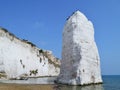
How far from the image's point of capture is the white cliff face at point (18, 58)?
4728 cm

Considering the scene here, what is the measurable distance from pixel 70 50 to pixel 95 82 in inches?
220

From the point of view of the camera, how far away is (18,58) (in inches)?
2082

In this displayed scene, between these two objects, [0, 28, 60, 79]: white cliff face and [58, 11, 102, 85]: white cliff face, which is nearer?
[58, 11, 102, 85]: white cliff face

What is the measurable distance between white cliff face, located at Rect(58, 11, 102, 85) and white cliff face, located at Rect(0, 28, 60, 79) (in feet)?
36.4

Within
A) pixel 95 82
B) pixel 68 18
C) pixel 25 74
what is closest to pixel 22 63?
pixel 25 74

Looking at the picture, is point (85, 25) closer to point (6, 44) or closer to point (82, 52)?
point (82, 52)

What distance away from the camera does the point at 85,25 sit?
136 feet

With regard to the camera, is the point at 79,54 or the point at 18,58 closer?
the point at 79,54

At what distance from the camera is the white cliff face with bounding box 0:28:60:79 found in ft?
155

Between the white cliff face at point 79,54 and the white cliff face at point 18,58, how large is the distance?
11.1 metres

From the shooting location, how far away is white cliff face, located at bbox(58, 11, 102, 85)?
37.0 m

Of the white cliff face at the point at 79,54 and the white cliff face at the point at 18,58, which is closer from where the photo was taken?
the white cliff face at the point at 79,54

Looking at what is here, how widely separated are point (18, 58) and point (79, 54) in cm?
1833

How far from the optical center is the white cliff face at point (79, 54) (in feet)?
121
